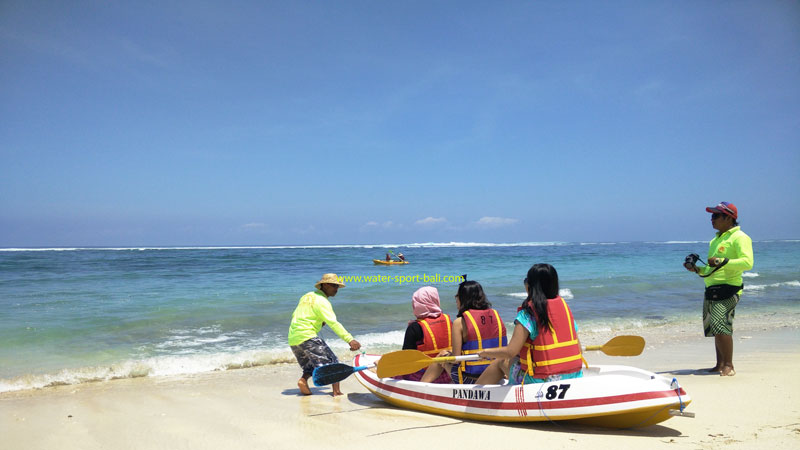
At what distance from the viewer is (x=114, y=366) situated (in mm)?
7578

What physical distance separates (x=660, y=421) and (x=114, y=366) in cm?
770

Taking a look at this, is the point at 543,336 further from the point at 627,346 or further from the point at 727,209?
the point at 727,209

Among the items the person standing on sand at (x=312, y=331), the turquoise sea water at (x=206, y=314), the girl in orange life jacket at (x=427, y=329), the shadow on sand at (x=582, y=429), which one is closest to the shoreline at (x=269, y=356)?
the turquoise sea water at (x=206, y=314)

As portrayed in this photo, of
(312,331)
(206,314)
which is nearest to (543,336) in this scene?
(312,331)

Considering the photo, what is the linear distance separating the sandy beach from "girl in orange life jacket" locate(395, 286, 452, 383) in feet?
2.25

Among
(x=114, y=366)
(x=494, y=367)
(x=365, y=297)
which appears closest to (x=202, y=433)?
(x=494, y=367)

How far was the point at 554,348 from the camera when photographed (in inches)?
159

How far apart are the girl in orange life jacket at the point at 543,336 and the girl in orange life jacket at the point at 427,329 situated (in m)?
0.92

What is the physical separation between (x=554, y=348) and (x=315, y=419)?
2.55 m

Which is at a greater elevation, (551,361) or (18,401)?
(551,361)

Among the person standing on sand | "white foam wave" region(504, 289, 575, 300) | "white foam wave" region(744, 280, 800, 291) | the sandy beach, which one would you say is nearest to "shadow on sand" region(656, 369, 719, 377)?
the sandy beach

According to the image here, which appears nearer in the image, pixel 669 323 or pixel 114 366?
pixel 114 366

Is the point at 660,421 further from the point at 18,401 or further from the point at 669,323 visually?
the point at 669,323

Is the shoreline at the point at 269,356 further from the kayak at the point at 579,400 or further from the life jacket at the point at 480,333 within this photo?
the kayak at the point at 579,400
